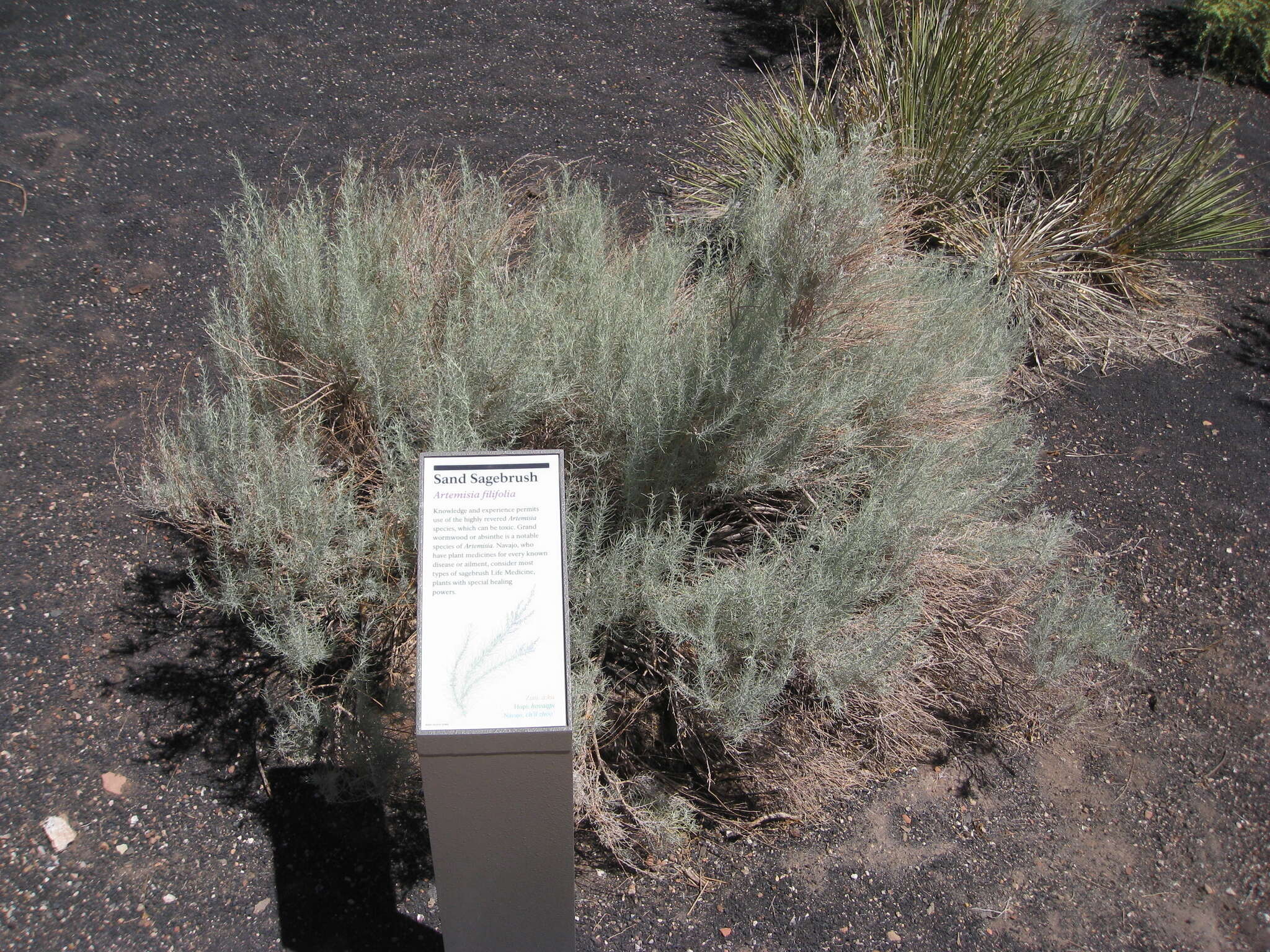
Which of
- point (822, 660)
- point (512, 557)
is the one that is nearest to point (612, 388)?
point (822, 660)

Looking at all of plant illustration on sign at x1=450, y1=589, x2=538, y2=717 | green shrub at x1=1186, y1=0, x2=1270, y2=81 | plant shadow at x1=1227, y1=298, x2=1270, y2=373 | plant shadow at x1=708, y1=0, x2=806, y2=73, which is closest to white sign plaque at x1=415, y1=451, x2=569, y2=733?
plant illustration on sign at x1=450, y1=589, x2=538, y2=717

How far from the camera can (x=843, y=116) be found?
16.0 feet

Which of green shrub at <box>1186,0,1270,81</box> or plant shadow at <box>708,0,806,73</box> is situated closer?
plant shadow at <box>708,0,806,73</box>

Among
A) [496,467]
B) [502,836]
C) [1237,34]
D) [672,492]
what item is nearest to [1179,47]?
[1237,34]

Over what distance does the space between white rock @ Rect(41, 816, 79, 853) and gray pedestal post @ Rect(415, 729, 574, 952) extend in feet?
3.55

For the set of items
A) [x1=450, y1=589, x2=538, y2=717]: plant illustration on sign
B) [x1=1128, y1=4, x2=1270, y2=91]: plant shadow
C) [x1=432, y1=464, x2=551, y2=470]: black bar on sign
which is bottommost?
[x1=450, y1=589, x2=538, y2=717]: plant illustration on sign

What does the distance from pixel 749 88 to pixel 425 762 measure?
4529 millimetres

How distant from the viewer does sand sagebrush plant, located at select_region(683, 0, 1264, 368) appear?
4.41 m

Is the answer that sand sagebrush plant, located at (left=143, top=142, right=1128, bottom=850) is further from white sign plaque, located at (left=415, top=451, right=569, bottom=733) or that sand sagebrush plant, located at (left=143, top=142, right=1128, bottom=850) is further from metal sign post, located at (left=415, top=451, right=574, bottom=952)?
white sign plaque, located at (left=415, top=451, right=569, bottom=733)

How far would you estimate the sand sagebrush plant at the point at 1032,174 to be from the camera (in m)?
4.41

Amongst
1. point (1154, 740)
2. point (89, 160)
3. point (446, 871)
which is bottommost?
point (1154, 740)

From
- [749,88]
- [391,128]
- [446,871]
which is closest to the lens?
[446,871]

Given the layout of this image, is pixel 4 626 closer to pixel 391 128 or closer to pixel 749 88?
pixel 391 128

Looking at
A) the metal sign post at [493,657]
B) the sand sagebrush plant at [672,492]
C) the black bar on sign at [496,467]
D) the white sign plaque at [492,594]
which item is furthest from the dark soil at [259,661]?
the black bar on sign at [496,467]
